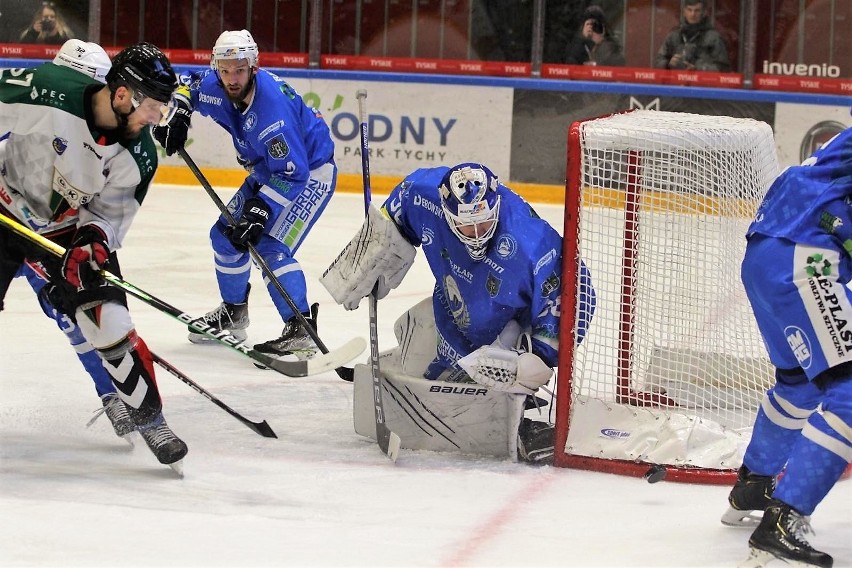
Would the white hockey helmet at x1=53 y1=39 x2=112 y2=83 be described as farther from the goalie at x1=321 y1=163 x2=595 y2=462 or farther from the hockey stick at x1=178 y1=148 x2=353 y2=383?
the goalie at x1=321 y1=163 x2=595 y2=462

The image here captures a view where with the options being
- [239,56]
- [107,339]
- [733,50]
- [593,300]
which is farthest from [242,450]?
[733,50]

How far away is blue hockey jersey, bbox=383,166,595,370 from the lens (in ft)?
10.9

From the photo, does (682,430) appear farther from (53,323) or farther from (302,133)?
(53,323)

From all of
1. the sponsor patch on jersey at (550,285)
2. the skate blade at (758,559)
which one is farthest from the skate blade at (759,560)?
the sponsor patch on jersey at (550,285)

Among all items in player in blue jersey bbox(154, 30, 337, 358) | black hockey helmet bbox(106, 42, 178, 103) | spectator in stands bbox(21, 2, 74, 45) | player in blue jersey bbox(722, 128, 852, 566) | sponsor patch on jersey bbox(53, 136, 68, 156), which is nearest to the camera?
player in blue jersey bbox(722, 128, 852, 566)

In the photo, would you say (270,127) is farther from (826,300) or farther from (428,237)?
(826,300)

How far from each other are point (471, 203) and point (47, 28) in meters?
5.99

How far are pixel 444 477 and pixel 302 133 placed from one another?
6.07 ft

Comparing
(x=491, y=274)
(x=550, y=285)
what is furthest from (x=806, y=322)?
(x=491, y=274)

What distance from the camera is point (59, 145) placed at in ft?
10.4

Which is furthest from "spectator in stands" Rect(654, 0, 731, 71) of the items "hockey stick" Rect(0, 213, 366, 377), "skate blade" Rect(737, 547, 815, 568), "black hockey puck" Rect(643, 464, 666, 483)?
"skate blade" Rect(737, 547, 815, 568)

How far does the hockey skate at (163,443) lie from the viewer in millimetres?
3131

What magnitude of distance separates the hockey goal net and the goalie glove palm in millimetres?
76

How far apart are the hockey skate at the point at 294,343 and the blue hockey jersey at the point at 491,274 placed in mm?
982
